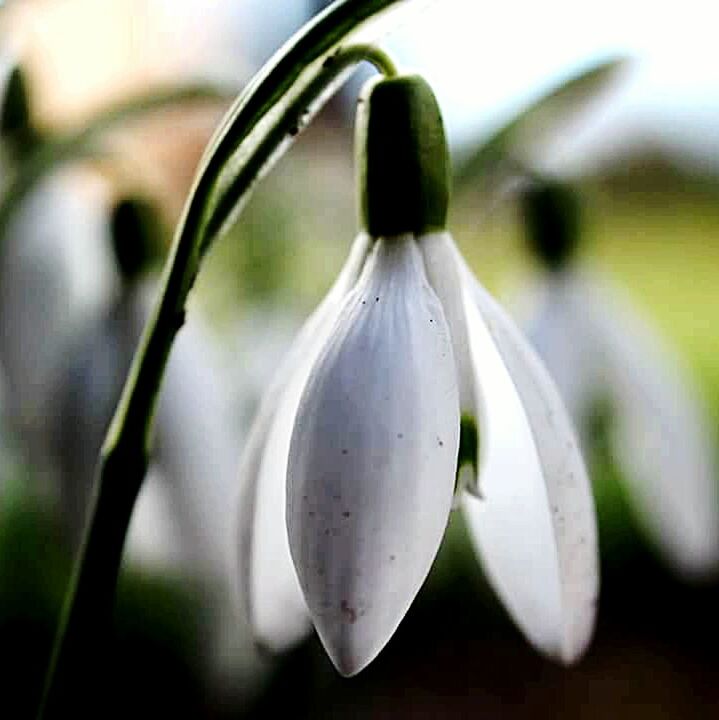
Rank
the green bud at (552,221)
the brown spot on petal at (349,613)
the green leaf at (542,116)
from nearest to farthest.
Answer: the brown spot on petal at (349,613) → the green leaf at (542,116) → the green bud at (552,221)

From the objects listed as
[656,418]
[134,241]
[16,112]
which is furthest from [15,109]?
[656,418]

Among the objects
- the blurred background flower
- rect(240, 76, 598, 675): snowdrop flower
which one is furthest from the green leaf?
rect(240, 76, 598, 675): snowdrop flower

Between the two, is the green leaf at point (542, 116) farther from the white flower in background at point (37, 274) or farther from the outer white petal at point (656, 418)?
the white flower in background at point (37, 274)

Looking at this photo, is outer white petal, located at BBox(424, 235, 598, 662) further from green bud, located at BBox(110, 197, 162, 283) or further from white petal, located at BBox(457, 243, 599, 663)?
green bud, located at BBox(110, 197, 162, 283)

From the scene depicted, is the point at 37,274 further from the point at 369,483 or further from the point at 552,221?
the point at 369,483

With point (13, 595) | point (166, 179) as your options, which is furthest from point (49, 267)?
point (166, 179)

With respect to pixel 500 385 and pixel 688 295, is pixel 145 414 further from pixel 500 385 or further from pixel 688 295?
pixel 688 295

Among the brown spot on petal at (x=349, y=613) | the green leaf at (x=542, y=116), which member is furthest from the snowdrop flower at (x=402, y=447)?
the green leaf at (x=542, y=116)
